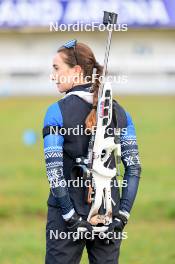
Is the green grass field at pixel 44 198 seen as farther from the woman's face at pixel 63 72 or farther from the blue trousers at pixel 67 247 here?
the woman's face at pixel 63 72

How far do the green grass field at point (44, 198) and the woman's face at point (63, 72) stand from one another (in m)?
3.37

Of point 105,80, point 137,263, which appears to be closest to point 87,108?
point 105,80

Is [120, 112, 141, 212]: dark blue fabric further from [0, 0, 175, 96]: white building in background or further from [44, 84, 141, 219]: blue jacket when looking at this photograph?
[0, 0, 175, 96]: white building in background

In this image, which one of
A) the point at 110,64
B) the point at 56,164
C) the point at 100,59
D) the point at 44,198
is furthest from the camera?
the point at 110,64

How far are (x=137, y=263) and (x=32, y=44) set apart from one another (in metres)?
39.7

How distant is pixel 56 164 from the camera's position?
5508 millimetres

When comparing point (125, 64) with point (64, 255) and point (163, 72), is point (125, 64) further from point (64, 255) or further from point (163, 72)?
point (64, 255)

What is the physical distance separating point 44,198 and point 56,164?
8.69 meters

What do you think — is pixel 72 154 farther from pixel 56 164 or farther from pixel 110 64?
pixel 110 64

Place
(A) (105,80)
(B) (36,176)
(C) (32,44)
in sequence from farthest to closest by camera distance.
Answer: (C) (32,44) → (B) (36,176) → (A) (105,80)

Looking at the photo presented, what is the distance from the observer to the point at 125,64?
49406 millimetres

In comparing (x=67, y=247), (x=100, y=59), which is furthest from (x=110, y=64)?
(x=67, y=247)

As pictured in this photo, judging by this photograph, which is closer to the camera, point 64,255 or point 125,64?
point 64,255

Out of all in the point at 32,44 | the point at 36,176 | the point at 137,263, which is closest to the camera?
the point at 137,263
